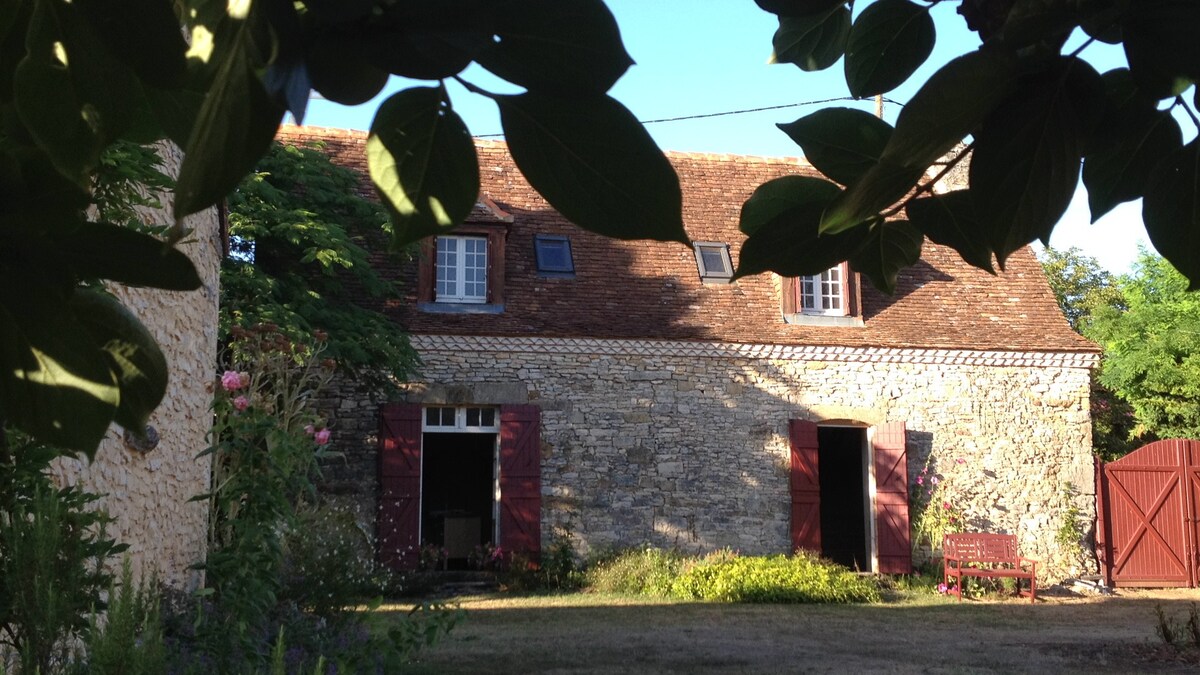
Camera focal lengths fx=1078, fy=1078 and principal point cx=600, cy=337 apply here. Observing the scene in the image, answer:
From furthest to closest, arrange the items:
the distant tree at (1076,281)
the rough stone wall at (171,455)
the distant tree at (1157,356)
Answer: the distant tree at (1076,281) → the distant tree at (1157,356) → the rough stone wall at (171,455)

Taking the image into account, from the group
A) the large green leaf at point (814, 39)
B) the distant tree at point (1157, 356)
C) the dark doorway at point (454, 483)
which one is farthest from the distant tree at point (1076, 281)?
the large green leaf at point (814, 39)

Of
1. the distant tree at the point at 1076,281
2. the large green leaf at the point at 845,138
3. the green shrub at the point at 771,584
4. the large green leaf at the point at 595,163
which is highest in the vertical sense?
the distant tree at the point at 1076,281

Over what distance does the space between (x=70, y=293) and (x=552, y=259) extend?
517 inches

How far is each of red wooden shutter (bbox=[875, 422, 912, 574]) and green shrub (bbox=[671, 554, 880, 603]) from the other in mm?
1131

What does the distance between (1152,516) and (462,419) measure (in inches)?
350

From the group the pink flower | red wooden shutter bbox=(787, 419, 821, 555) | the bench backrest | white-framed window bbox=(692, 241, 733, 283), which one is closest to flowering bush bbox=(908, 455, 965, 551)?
the bench backrest

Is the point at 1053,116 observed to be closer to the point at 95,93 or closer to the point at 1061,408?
the point at 95,93

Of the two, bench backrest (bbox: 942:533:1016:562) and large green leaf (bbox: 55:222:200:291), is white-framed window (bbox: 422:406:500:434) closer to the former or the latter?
bench backrest (bbox: 942:533:1016:562)

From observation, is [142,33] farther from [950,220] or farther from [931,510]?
[931,510]

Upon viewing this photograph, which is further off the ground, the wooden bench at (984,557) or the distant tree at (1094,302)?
the distant tree at (1094,302)

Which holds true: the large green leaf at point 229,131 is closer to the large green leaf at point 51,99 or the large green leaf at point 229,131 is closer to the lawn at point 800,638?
the large green leaf at point 51,99

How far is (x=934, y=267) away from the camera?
14797 mm

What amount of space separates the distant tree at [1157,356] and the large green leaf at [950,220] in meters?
17.5

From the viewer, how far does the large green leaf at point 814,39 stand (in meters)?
0.99
